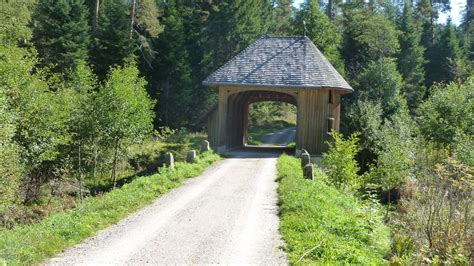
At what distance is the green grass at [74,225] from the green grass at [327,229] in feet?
12.4

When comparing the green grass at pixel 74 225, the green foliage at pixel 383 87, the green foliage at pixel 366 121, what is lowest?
the green grass at pixel 74 225

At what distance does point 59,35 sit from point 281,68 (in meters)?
17.5

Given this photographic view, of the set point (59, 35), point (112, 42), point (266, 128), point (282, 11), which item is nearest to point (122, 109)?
point (59, 35)

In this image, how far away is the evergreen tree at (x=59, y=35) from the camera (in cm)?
3303

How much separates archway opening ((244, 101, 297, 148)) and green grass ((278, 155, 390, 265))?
30.0 m

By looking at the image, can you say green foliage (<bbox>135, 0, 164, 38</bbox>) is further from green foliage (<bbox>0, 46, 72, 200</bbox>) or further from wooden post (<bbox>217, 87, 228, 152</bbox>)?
green foliage (<bbox>0, 46, 72, 200</bbox>)

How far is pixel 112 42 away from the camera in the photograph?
35.5 metres

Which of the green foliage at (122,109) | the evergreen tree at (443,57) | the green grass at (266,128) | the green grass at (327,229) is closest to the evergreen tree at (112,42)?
the green foliage at (122,109)

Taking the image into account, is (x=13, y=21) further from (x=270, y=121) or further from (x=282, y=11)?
(x=282, y=11)

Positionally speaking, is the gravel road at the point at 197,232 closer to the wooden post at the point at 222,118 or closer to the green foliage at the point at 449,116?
the wooden post at the point at 222,118

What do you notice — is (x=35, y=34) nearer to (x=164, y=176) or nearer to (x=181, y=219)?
(x=164, y=176)

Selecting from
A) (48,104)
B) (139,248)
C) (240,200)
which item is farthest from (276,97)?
(139,248)

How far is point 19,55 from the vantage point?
20.0 metres

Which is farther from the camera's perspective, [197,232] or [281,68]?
[281,68]
